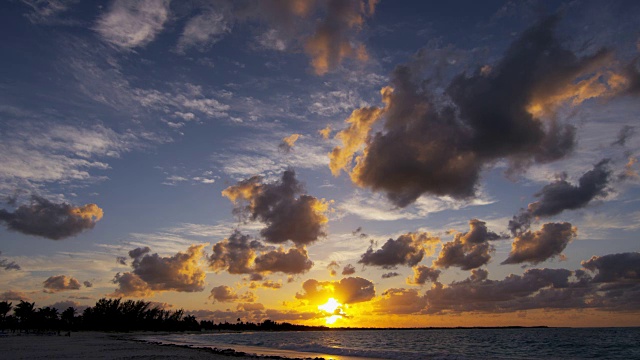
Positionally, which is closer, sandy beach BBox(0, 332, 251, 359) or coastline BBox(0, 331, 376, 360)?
sandy beach BBox(0, 332, 251, 359)

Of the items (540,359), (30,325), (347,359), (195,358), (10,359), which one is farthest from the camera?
(30,325)

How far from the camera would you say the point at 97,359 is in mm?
42344

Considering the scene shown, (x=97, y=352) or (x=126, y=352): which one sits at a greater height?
(x=97, y=352)

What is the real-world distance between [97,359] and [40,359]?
195 inches

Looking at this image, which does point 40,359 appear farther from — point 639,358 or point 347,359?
point 639,358

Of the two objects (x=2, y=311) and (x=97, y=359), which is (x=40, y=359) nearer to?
(x=97, y=359)

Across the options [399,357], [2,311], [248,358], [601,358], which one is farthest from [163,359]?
[2,311]

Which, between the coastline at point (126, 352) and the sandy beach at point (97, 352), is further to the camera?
the coastline at point (126, 352)

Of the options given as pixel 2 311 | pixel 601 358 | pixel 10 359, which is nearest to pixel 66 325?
pixel 2 311

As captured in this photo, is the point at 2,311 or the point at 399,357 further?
the point at 2,311

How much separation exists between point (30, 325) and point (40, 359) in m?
170

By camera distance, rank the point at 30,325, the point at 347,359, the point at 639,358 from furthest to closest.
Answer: the point at 30,325 → the point at 639,358 → the point at 347,359

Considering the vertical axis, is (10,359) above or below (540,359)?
above

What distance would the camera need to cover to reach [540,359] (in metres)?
64.4
